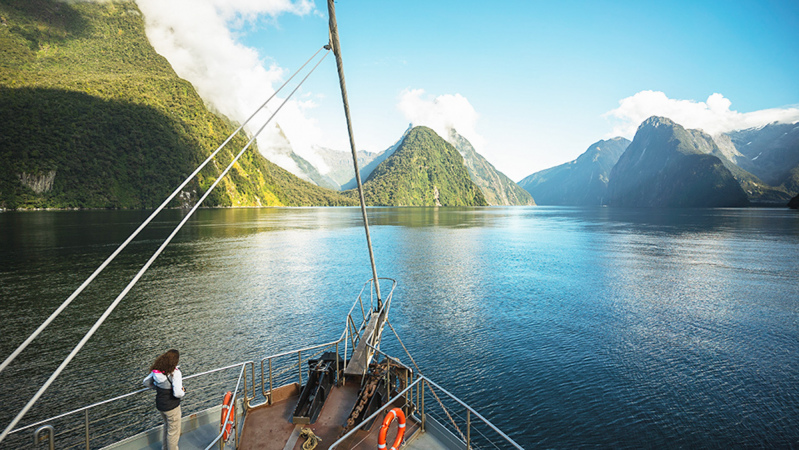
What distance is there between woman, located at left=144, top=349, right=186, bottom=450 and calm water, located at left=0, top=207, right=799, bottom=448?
1164 cm

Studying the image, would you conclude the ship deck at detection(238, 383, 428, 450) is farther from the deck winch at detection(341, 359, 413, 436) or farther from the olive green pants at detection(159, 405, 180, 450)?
the olive green pants at detection(159, 405, 180, 450)

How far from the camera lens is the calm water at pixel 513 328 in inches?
603

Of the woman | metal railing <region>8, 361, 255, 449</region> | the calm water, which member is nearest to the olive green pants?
the woman

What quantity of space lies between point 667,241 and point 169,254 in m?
91.0

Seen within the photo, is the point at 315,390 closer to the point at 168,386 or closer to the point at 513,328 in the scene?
the point at 168,386

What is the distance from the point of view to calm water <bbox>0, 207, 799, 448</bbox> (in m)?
15.3

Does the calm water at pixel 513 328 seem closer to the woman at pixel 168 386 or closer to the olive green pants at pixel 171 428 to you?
the olive green pants at pixel 171 428

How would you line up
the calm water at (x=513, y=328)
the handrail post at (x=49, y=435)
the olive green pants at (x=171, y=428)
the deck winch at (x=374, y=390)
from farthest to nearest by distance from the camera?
1. the calm water at (x=513, y=328)
2. the deck winch at (x=374, y=390)
3. the olive green pants at (x=171, y=428)
4. the handrail post at (x=49, y=435)

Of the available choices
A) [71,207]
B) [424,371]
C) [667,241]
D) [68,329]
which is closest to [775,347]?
[424,371]

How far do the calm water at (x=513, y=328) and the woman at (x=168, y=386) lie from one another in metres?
11.6

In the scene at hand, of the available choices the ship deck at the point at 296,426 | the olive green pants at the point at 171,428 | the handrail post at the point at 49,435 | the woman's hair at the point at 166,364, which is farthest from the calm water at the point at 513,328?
the woman's hair at the point at 166,364

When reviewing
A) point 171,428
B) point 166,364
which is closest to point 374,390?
point 171,428

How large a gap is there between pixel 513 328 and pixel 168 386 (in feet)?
71.8

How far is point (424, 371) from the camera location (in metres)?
18.9
